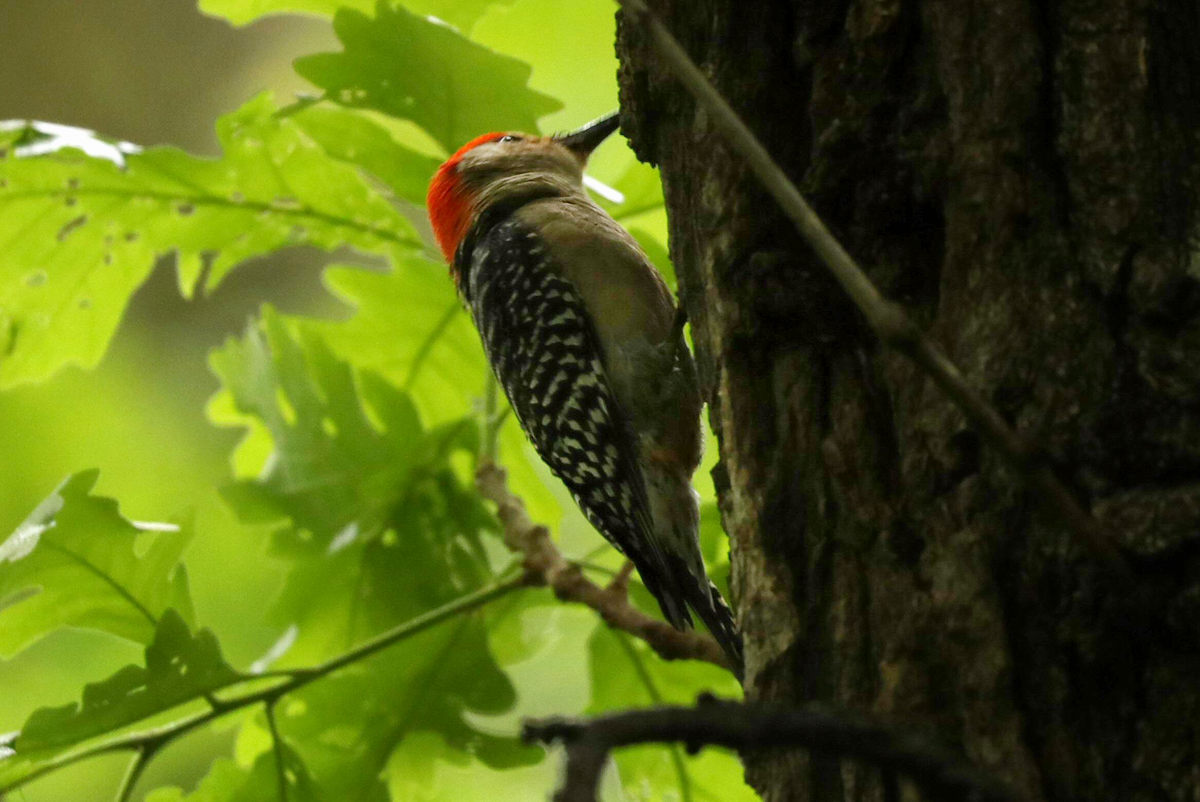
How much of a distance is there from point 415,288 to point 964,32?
6.39ft

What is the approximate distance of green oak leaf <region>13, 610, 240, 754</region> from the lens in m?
1.88

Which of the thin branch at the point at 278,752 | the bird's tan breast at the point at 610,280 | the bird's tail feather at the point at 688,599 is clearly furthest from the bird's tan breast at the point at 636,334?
the thin branch at the point at 278,752

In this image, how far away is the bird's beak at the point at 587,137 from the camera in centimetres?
325

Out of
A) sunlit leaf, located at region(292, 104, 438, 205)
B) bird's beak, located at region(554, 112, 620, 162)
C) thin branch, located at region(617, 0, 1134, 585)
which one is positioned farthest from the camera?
bird's beak, located at region(554, 112, 620, 162)

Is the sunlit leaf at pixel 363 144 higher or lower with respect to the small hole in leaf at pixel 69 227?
higher

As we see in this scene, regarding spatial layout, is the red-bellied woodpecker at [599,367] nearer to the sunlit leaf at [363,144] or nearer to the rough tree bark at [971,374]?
the sunlit leaf at [363,144]

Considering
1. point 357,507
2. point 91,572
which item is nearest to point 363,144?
point 357,507

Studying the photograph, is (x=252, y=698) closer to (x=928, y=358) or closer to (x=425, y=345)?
(x=425, y=345)

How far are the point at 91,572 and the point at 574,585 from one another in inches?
35.1

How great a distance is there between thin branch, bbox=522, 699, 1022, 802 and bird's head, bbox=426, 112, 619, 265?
2379mm

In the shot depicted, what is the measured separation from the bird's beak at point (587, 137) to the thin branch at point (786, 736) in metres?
2.71

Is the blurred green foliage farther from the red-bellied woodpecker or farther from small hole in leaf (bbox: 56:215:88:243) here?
the red-bellied woodpecker

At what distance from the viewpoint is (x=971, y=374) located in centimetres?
106

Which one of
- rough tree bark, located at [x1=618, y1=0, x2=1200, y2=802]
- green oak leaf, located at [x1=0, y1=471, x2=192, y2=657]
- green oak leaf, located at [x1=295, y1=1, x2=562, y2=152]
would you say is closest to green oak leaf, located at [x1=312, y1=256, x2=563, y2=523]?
green oak leaf, located at [x1=295, y1=1, x2=562, y2=152]
